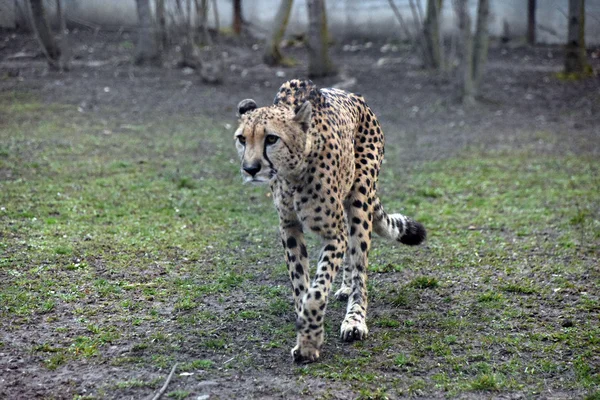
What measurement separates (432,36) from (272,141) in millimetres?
12239

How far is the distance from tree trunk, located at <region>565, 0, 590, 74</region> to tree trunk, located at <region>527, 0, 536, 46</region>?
4.81 m

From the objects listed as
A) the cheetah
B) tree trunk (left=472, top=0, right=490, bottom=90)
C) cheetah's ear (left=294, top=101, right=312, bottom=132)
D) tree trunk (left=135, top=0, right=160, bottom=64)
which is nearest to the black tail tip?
the cheetah

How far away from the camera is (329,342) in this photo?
4.33 meters

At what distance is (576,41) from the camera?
14.6 meters

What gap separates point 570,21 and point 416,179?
25.2 feet

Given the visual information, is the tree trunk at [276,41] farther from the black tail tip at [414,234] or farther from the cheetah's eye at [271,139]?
the cheetah's eye at [271,139]

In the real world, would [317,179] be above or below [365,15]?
above

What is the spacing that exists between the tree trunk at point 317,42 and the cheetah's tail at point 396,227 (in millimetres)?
9781

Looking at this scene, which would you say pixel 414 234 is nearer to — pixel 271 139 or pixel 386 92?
pixel 271 139

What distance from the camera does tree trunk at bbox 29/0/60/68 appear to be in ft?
45.5

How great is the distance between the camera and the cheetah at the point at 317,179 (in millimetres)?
3875

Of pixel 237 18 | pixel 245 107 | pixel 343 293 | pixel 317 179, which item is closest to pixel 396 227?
pixel 343 293

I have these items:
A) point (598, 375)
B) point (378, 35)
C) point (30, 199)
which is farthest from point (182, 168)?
point (378, 35)

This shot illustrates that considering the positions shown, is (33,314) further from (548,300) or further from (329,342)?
(548,300)
